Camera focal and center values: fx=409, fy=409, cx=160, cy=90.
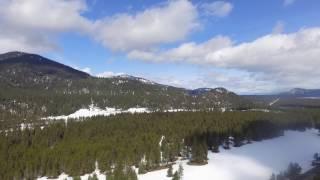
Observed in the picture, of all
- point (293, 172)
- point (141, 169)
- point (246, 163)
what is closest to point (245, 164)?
point (246, 163)

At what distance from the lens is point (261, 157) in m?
178

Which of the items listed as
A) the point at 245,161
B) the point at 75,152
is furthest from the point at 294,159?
the point at 75,152

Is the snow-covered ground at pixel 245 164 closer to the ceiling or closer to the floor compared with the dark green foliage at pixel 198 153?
closer to the floor

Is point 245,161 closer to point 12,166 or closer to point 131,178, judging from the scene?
point 131,178

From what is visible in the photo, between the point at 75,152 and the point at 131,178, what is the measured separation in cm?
5435

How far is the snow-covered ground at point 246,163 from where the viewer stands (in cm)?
14238

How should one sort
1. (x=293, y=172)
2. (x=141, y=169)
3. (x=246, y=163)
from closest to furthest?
(x=293, y=172), (x=141, y=169), (x=246, y=163)

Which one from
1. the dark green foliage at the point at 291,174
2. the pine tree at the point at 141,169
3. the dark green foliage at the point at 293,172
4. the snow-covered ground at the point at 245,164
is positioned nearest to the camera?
the dark green foliage at the point at 291,174

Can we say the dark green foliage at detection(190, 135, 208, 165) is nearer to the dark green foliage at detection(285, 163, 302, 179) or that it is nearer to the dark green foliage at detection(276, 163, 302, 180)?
the dark green foliage at detection(276, 163, 302, 180)

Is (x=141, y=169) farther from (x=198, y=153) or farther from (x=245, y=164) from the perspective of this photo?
(x=245, y=164)

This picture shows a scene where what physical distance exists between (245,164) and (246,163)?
2.04 m

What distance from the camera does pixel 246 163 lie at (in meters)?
164

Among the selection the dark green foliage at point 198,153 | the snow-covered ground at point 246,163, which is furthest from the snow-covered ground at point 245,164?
the dark green foliage at point 198,153

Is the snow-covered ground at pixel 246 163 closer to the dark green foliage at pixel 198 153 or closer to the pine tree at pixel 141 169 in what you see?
the pine tree at pixel 141 169
